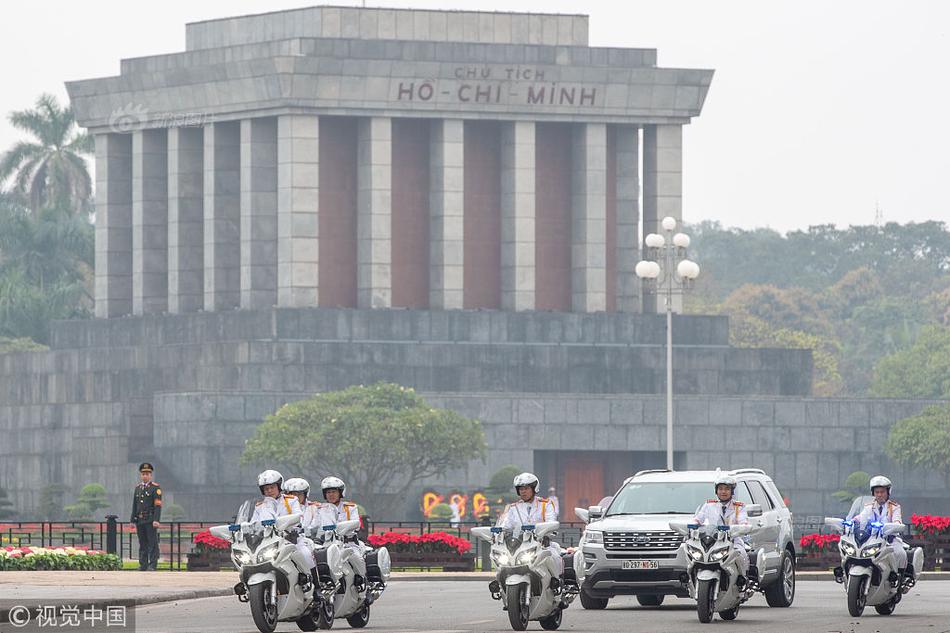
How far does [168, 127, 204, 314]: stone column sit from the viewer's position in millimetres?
99250

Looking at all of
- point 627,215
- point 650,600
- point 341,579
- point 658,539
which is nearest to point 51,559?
point 650,600

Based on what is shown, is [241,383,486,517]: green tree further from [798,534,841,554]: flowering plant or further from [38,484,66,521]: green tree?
[798,534,841,554]: flowering plant

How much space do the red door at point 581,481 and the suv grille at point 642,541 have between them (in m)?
54.5

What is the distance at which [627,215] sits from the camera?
100125 millimetres

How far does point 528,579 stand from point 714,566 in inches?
112

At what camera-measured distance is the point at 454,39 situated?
9638 centimetres

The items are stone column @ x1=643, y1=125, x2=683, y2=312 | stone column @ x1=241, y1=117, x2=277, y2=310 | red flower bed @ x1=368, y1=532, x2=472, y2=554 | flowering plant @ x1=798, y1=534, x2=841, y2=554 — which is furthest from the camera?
stone column @ x1=643, y1=125, x2=683, y2=312

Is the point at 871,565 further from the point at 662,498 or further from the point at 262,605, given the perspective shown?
the point at 262,605

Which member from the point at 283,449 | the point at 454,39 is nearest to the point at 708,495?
the point at 283,449

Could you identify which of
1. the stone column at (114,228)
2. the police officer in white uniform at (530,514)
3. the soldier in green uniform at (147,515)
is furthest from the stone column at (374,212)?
the police officer in white uniform at (530,514)

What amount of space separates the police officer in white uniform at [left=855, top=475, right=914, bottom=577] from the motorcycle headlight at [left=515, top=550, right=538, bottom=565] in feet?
18.9

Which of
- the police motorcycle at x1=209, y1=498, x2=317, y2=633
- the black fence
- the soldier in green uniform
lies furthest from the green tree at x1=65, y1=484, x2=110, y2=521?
the police motorcycle at x1=209, y1=498, x2=317, y2=633

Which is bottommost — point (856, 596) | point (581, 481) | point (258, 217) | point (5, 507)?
point (5, 507)

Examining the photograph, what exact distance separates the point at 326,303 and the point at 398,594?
54719 mm
